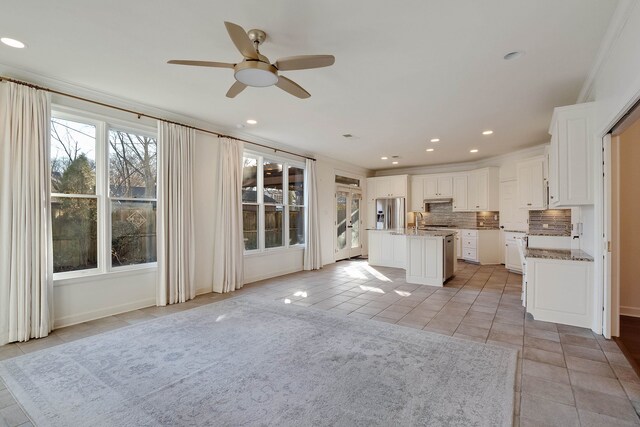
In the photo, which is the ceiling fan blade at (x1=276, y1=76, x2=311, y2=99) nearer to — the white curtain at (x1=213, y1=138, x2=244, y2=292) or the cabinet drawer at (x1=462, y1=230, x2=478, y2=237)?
the white curtain at (x1=213, y1=138, x2=244, y2=292)

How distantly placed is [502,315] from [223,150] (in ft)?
16.0

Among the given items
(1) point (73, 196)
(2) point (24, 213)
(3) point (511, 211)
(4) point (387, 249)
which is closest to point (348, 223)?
(4) point (387, 249)

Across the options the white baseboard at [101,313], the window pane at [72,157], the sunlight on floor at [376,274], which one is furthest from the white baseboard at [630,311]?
→ the window pane at [72,157]

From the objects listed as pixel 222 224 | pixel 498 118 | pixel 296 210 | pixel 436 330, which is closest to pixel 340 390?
pixel 436 330

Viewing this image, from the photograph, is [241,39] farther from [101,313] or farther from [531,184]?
[531,184]

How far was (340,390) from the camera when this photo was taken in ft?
7.36

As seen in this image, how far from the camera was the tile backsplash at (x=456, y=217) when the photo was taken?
8.12 metres

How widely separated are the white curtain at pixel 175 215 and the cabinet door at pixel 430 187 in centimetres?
664

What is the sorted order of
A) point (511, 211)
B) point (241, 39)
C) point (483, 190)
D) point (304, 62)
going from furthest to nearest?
point (483, 190) < point (511, 211) < point (304, 62) < point (241, 39)

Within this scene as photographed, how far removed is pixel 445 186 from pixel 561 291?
17.8 feet

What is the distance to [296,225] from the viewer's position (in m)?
7.17

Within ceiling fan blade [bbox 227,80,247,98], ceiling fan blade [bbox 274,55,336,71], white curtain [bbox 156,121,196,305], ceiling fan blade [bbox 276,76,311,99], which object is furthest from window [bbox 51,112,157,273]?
ceiling fan blade [bbox 274,55,336,71]

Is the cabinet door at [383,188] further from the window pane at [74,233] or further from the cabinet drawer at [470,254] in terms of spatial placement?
the window pane at [74,233]

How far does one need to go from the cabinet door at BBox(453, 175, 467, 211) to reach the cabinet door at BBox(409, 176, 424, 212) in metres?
0.92
